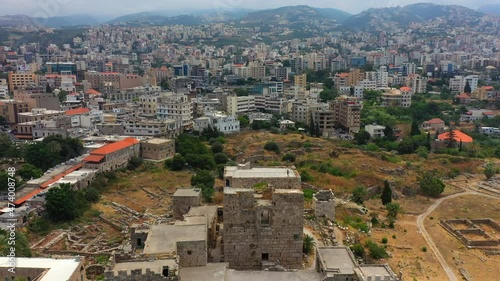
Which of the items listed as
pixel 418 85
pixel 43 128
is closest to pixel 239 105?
pixel 43 128

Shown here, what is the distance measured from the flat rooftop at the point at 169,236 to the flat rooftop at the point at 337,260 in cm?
482

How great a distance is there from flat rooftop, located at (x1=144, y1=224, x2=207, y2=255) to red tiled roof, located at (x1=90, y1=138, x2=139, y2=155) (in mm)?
23143

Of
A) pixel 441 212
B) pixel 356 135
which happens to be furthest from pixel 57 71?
pixel 441 212

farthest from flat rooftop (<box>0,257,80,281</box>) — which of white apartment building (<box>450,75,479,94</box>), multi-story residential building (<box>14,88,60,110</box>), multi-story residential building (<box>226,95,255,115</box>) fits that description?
white apartment building (<box>450,75,479,94</box>)

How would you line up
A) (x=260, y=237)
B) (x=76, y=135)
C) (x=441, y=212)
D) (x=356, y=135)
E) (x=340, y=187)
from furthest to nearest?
(x=356, y=135) → (x=76, y=135) → (x=340, y=187) → (x=441, y=212) → (x=260, y=237)

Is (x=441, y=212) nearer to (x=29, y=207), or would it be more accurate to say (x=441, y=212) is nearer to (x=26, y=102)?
(x=29, y=207)

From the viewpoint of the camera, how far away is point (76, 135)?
51531 mm

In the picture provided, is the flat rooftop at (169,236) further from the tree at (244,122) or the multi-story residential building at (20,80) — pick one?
the multi-story residential building at (20,80)

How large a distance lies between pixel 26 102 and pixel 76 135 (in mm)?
18334

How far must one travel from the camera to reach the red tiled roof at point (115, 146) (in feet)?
134

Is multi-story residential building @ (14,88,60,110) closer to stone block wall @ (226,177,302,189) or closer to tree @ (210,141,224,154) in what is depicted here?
tree @ (210,141,224,154)

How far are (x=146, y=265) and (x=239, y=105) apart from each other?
62.0m

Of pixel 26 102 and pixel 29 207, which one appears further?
pixel 26 102

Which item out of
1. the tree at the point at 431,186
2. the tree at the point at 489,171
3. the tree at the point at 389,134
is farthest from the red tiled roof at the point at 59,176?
the tree at the point at 389,134
